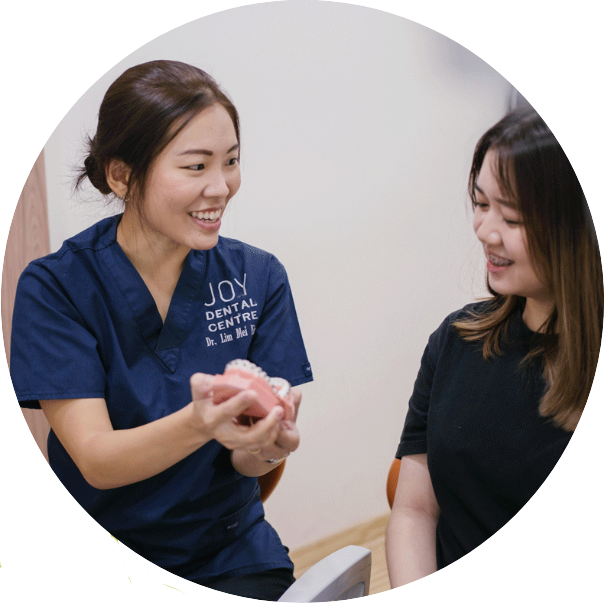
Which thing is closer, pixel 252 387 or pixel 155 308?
pixel 252 387

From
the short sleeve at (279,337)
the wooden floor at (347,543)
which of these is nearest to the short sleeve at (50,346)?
the short sleeve at (279,337)

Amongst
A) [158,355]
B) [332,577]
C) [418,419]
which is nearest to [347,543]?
[332,577]

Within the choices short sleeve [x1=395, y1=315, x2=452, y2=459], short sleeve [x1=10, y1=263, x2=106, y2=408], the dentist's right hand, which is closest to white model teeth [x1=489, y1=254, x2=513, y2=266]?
short sleeve [x1=395, y1=315, x2=452, y2=459]

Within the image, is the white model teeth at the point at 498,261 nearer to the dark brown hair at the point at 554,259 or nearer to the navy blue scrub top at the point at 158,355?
the dark brown hair at the point at 554,259

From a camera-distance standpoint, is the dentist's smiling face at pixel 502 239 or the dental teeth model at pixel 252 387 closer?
the dental teeth model at pixel 252 387

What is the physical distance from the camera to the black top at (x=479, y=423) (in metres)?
1.37

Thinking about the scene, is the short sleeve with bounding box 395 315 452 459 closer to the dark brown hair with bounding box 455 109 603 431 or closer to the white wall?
the white wall

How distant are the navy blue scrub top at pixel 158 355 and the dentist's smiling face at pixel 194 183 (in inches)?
1.8

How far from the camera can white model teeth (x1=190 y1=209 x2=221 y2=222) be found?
1295 millimetres

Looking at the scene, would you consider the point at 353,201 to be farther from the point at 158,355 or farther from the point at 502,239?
the point at 158,355

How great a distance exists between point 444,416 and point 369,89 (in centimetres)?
61

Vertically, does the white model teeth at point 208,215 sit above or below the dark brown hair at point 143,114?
below

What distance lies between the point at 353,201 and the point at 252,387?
15.9 inches

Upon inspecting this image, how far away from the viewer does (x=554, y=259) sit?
1370mm
